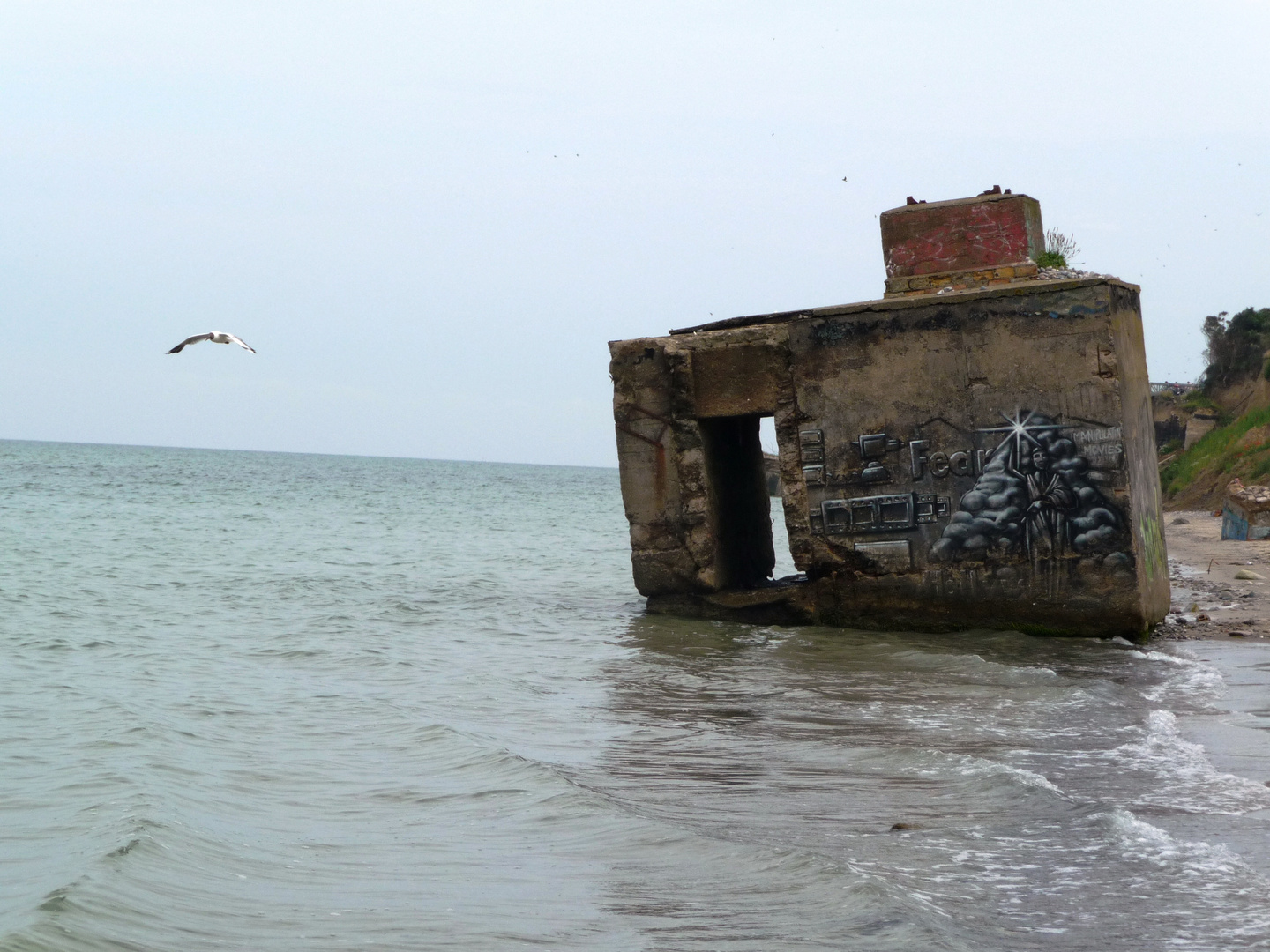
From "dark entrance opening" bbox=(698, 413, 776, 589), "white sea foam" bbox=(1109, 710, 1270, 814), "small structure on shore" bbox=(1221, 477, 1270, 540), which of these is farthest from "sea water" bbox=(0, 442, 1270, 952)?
"small structure on shore" bbox=(1221, 477, 1270, 540)

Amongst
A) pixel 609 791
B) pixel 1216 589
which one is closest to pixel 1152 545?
pixel 1216 589

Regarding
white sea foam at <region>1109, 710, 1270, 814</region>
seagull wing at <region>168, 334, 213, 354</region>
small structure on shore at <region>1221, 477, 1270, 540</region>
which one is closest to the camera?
white sea foam at <region>1109, 710, 1270, 814</region>

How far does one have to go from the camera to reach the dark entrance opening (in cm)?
1016

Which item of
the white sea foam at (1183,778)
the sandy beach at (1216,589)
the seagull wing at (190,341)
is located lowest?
the sandy beach at (1216,589)

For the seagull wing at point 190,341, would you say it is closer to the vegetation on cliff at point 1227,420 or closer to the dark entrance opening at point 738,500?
the dark entrance opening at point 738,500

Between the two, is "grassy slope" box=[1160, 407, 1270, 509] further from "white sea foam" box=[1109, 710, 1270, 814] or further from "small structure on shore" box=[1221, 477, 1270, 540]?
"white sea foam" box=[1109, 710, 1270, 814]

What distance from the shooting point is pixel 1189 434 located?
2970 centimetres

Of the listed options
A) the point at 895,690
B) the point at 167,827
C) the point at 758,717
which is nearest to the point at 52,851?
the point at 167,827

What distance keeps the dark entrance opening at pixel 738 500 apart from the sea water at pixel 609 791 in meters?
0.96

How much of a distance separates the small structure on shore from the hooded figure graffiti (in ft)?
30.7

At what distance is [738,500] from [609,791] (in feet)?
21.2

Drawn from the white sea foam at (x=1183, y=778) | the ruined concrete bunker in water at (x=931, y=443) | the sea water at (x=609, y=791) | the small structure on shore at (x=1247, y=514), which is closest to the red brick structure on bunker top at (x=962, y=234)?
the ruined concrete bunker in water at (x=931, y=443)

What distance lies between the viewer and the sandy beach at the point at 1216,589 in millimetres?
9203

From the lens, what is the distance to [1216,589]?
38.0 feet
